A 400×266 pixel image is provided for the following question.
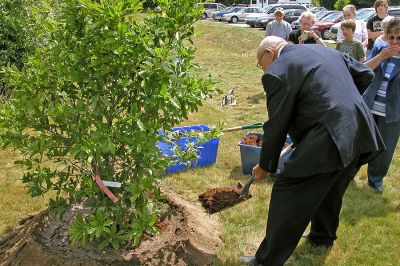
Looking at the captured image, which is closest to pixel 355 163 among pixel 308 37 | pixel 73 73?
pixel 73 73

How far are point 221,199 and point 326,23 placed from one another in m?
22.2

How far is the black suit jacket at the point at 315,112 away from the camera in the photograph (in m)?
2.99

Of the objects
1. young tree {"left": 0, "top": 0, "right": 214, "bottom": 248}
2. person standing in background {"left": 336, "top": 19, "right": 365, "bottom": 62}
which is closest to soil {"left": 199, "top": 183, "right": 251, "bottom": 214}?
young tree {"left": 0, "top": 0, "right": 214, "bottom": 248}

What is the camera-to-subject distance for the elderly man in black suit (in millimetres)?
3000

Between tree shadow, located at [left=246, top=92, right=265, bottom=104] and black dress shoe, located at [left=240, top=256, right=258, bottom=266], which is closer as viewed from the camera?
black dress shoe, located at [left=240, top=256, right=258, bottom=266]

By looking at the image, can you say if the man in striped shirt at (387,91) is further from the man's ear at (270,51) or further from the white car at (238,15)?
the white car at (238,15)

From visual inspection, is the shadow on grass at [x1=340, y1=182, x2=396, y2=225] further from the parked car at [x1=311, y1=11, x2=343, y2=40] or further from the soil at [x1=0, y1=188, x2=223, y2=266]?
the parked car at [x1=311, y1=11, x2=343, y2=40]

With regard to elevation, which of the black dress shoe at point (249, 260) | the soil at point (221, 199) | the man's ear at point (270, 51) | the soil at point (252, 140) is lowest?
the black dress shoe at point (249, 260)

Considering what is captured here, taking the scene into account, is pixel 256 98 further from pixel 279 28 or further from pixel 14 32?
pixel 14 32

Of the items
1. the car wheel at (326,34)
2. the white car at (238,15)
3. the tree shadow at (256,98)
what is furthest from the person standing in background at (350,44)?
the white car at (238,15)

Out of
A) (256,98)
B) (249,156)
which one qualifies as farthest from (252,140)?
(256,98)

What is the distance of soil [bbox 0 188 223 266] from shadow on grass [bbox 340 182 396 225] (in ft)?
4.90

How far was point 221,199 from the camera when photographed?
480 centimetres

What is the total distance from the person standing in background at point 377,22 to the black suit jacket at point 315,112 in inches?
190
